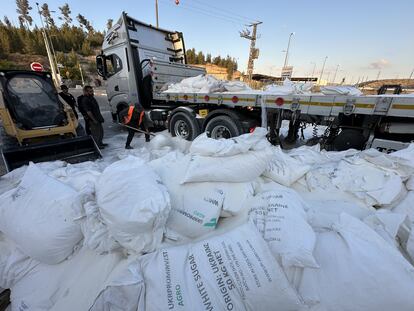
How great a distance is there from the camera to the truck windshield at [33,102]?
Answer: 365 cm

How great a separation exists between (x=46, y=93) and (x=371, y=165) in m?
5.44

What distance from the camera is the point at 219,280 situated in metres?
0.93

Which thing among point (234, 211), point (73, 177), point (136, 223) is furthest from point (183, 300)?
point (73, 177)

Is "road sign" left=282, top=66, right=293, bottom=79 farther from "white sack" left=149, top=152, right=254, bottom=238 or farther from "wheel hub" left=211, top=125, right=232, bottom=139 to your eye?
"white sack" left=149, top=152, right=254, bottom=238

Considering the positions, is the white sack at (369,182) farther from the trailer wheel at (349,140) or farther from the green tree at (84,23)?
the green tree at (84,23)

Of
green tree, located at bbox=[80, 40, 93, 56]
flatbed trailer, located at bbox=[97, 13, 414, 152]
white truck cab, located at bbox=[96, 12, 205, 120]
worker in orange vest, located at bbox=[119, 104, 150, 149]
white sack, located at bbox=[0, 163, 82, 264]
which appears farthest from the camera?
green tree, located at bbox=[80, 40, 93, 56]

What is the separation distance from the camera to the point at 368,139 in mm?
2852

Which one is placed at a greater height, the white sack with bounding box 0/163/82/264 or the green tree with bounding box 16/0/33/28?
the green tree with bounding box 16/0/33/28

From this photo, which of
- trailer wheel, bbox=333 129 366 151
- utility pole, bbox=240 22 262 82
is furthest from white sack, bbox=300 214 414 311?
utility pole, bbox=240 22 262 82

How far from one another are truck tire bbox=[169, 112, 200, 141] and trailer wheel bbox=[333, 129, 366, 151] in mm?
2754

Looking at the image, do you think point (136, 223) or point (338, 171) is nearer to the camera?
point (136, 223)

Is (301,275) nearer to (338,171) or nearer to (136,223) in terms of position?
(136,223)

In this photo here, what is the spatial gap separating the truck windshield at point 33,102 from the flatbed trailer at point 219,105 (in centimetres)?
189

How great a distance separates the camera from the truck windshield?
3.65 metres
